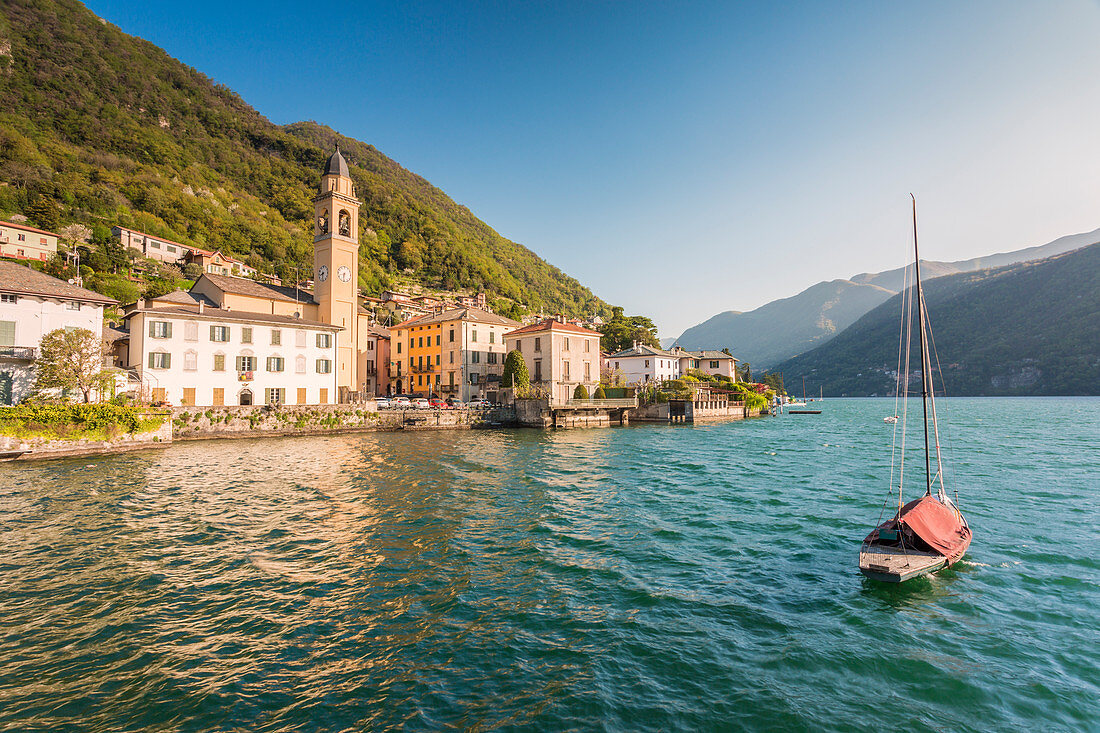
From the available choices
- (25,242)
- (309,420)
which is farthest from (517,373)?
(25,242)

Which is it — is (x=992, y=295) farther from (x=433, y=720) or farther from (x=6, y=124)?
(x=6, y=124)

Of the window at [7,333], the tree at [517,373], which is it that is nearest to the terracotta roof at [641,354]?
the tree at [517,373]

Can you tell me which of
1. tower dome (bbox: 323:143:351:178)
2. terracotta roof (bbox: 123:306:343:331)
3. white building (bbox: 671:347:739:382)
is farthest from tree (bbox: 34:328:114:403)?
white building (bbox: 671:347:739:382)

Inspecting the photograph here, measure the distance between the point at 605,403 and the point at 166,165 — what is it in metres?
124

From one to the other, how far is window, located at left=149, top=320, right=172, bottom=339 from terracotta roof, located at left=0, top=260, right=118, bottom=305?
469 centimetres

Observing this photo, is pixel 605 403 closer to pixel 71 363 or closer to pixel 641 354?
pixel 641 354

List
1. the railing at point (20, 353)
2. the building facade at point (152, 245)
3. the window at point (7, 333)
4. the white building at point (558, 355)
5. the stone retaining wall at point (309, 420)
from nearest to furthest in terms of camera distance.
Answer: the railing at point (20, 353)
the window at point (7, 333)
the stone retaining wall at point (309, 420)
the white building at point (558, 355)
the building facade at point (152, 245)

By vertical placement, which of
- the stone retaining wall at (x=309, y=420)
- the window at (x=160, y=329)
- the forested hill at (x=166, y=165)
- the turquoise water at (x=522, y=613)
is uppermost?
the forested hill at (x=166, y=165)

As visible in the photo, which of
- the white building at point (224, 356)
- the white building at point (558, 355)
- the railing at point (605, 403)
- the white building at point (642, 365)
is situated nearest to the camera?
the white building at point (224, 356)

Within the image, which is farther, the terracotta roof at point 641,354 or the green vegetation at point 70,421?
the terracotta roof at point 641,354

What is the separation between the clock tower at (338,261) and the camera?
51844mm

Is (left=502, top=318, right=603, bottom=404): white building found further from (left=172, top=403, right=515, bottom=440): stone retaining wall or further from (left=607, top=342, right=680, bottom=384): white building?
(left=607, top=342, right=680, bottom=384): white building

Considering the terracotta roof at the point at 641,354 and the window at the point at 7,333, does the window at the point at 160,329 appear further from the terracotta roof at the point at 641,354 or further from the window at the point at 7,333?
the terracotta roof at the point at 641,354

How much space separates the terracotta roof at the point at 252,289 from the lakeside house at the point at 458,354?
1558 centimetres
